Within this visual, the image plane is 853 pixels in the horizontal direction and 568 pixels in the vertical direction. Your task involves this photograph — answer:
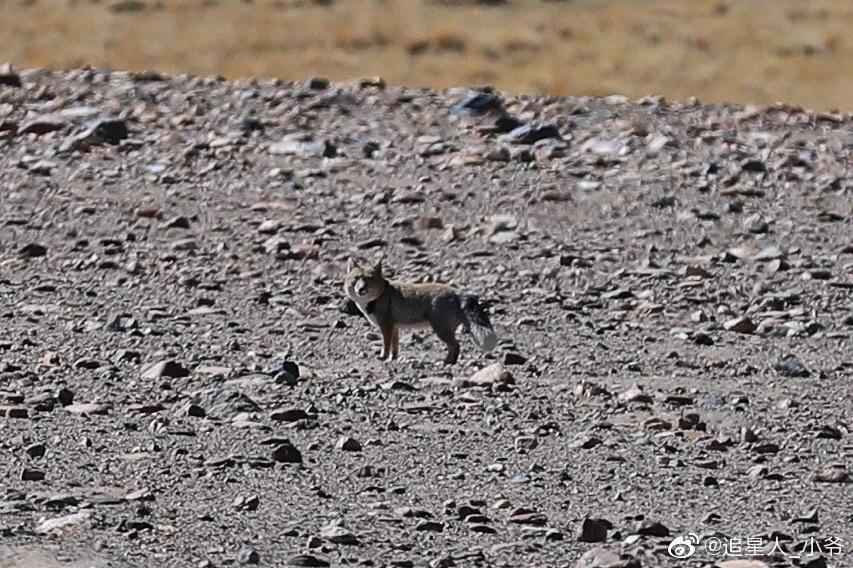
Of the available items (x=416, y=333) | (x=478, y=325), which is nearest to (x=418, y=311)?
(x=478, y=325)

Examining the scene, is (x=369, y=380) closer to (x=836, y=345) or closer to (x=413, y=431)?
(x=413, y=431)

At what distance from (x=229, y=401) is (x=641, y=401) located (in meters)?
1.45

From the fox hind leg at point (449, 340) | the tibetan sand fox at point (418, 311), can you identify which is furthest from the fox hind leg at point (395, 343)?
the fox hind leg at point (449, 340)

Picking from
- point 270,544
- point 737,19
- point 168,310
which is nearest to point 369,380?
point 168,310

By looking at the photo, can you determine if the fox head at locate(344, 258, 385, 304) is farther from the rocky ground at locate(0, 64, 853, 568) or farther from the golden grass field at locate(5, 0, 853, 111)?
the golden grass field at locate(5, 0, 853, 111)

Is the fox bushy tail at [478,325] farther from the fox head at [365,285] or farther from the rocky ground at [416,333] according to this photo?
the fox head at [365,285]

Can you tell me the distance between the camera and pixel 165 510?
5.95 meters

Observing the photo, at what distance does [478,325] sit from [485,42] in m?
19.8

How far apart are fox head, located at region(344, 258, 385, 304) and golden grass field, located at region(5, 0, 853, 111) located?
13.2 metres

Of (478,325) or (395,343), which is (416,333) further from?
(478,325)

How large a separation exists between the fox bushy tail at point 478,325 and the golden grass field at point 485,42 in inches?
526

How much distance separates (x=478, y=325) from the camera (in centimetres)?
839

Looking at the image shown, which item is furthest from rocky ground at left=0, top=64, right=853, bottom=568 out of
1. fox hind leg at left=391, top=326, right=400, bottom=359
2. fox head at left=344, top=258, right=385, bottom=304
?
fox head at left=344, top=258, right=385, bottom=304

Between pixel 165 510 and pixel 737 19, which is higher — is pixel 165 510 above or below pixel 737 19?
above
